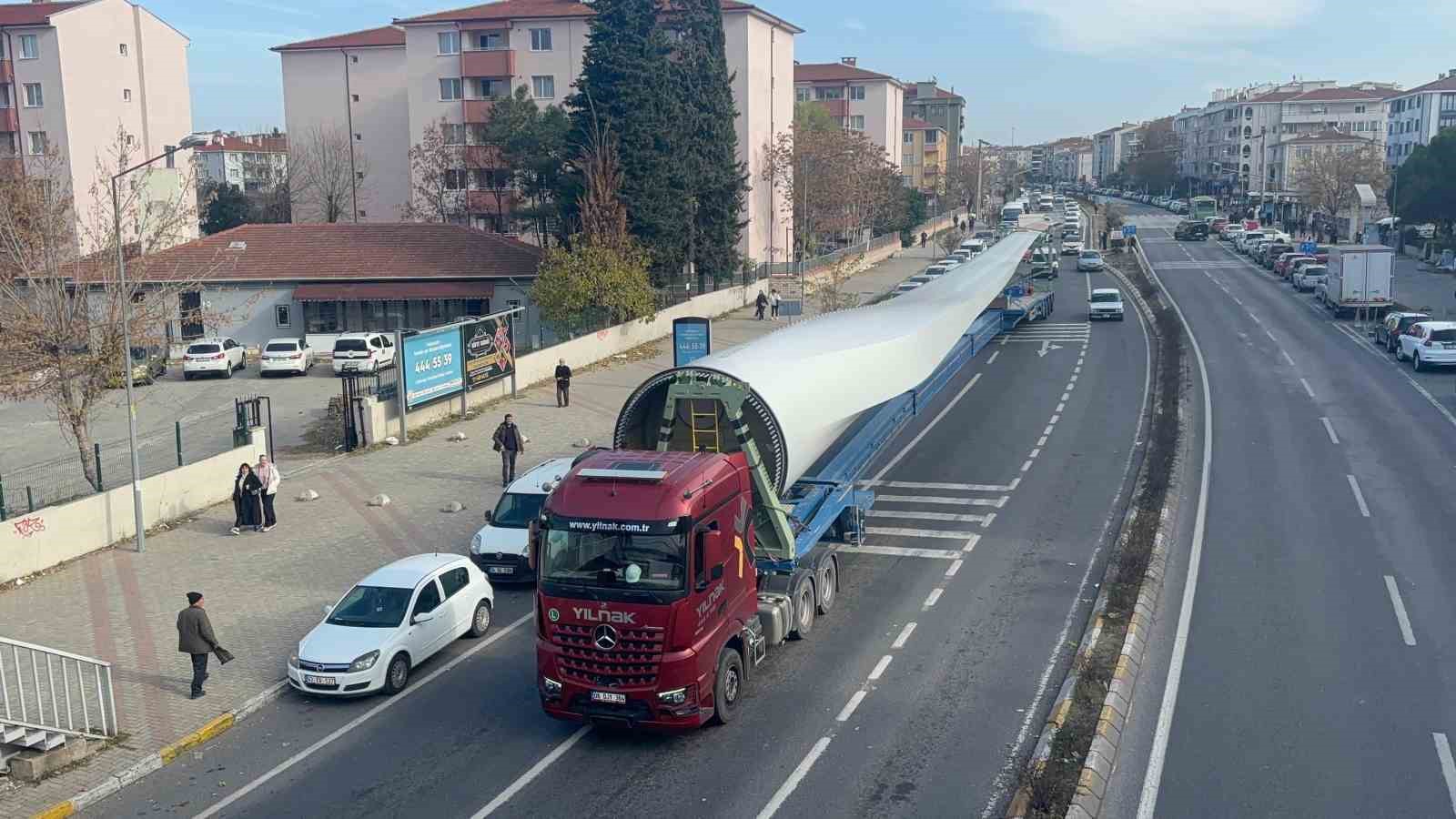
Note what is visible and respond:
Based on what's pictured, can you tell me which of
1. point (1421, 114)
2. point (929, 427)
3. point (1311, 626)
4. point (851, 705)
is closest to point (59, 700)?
point (851, 705)

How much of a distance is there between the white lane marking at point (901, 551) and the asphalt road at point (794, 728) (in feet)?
0.16

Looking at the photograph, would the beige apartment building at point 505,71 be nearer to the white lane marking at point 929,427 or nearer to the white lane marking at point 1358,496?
the white lane marking at point 929,427

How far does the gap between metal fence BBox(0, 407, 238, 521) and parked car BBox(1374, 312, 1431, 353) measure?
35426 millimetres

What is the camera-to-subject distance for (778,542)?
586 inches

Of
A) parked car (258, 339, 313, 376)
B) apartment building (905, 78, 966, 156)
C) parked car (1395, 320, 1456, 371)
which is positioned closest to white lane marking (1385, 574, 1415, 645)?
parked car (1395, 320, 1456, 371)

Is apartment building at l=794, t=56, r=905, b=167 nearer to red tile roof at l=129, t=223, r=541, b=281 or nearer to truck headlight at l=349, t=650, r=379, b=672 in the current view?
red tile roof at l=129, t=223, r=541, b=281

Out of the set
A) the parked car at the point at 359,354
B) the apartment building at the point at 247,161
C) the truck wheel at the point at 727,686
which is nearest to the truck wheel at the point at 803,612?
the truck wheel at the point at 727,686

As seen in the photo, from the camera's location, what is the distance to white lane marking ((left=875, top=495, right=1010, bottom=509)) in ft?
74.4

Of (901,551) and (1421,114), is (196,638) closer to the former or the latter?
(901,551)

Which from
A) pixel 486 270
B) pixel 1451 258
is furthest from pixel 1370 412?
pixel 1451 258

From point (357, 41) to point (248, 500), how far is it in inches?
2541

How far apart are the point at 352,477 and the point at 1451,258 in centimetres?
6386

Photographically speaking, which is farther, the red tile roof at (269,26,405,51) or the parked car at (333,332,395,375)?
the red tile roof at (269,26,405,51)

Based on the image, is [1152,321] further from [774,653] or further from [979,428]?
[774,653]
